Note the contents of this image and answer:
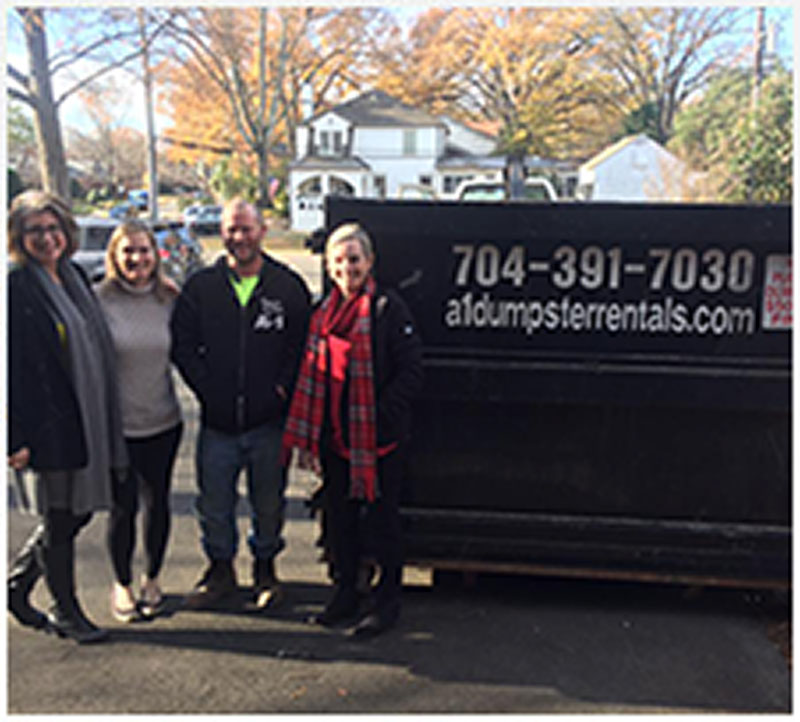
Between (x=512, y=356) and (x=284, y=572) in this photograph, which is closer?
(x=512, y=356)

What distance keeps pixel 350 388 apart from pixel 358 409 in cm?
A: 9

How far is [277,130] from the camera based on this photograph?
4684 centimetres

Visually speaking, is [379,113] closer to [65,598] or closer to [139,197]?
[139,197]

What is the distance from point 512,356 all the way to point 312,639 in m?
1.47

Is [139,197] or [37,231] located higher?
[139,197]

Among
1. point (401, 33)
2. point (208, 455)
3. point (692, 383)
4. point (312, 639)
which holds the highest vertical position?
point (401, 33)

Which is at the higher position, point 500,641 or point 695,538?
point 695,538

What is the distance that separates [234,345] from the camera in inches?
130

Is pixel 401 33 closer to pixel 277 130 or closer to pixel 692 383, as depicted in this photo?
pixel 277 130

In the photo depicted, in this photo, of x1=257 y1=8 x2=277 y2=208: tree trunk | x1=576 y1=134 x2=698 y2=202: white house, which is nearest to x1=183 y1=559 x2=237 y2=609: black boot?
x1=576 y1=134 x2=698 y2=202: white house

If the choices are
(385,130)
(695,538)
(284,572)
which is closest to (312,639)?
(284,572)

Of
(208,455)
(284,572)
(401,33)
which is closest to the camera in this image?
(208,455)

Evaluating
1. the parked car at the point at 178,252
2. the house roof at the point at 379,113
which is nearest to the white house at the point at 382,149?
the house roof at the point at 379,113

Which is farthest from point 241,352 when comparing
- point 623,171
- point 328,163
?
point 328,163
